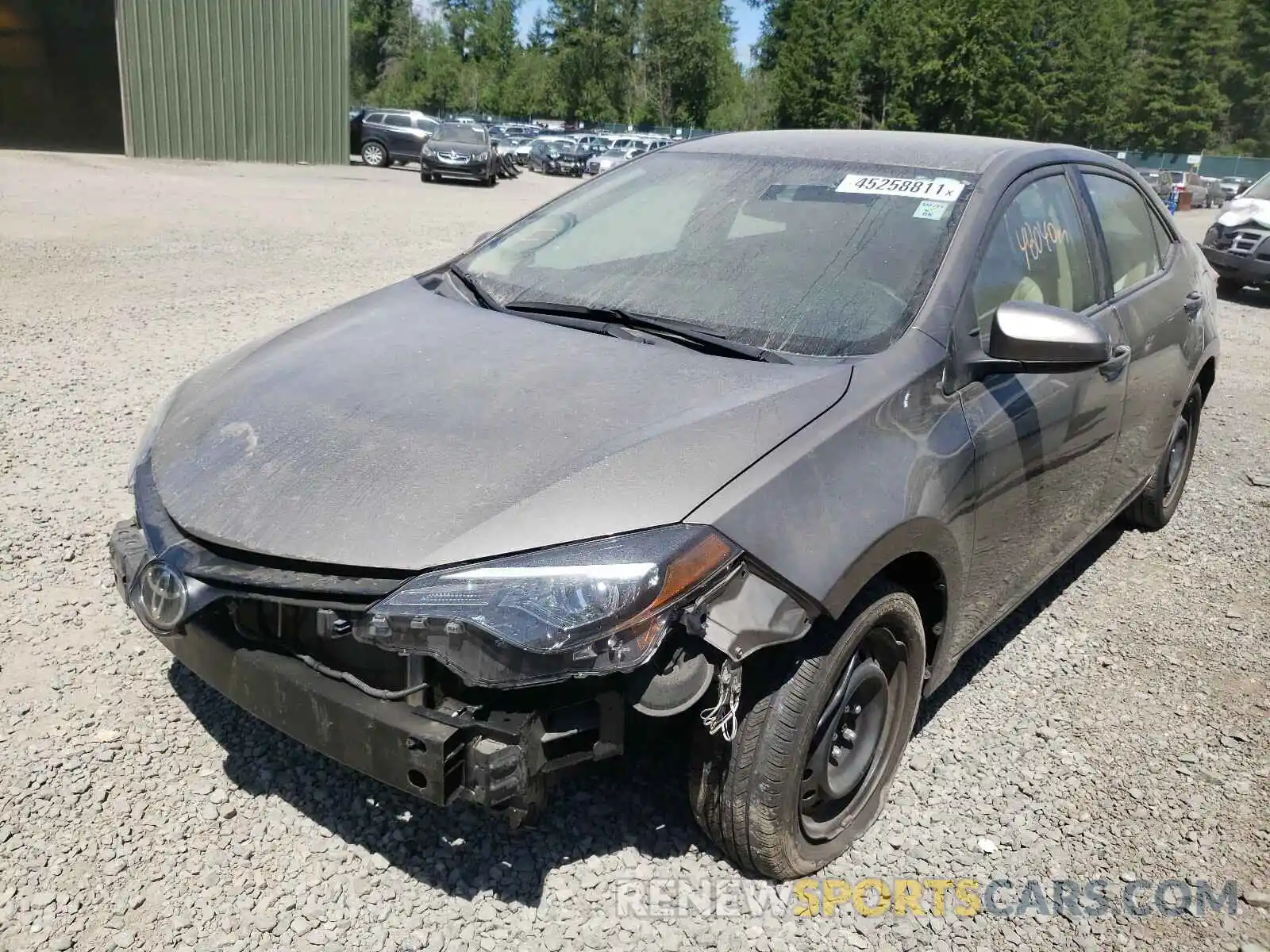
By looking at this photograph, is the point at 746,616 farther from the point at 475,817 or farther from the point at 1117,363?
the point at 1117,363

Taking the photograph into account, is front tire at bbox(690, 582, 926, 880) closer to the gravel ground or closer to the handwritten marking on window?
the gravel ground

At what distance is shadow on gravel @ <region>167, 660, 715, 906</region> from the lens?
252 centimetres

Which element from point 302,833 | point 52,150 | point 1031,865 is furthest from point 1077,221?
point 52,150

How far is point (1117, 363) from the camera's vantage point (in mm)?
3451

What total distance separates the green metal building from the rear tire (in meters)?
28.2

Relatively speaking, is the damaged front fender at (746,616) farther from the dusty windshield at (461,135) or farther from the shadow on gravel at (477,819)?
the dusty windshield at (461,135)

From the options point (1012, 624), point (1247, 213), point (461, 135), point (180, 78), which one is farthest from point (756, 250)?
point (180, 78)

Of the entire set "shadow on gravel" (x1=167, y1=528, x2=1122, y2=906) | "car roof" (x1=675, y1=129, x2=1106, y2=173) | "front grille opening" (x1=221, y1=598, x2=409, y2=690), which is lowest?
"shadow on gravel" (x1=167, y1=528, x2=1122, y2=906)

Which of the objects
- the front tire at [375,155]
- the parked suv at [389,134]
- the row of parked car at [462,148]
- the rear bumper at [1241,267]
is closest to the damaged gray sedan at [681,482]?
the rear bumper at [1241,267]

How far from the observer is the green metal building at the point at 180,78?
26.8 m

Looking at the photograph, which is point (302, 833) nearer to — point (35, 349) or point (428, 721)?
point (428, 721)

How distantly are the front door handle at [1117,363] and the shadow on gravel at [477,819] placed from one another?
190 centimetres

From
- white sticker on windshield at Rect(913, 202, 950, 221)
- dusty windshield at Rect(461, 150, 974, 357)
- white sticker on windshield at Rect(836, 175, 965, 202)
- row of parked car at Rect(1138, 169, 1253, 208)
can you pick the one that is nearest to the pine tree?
row of parked car at Rect(1138, 169, 1253, 208)

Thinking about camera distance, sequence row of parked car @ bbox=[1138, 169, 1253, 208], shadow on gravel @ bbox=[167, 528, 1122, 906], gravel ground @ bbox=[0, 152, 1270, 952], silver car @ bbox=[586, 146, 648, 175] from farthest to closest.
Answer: silver car @ bbox=[586, 146, 648, 175] < row of parked car @ bbox=[1138, 169, 1253, 208] < shadow on gravel @ bbox=[167, 528, 1122, 906] < gravel ground @ bbox=[0, 152, 1270, 952]
